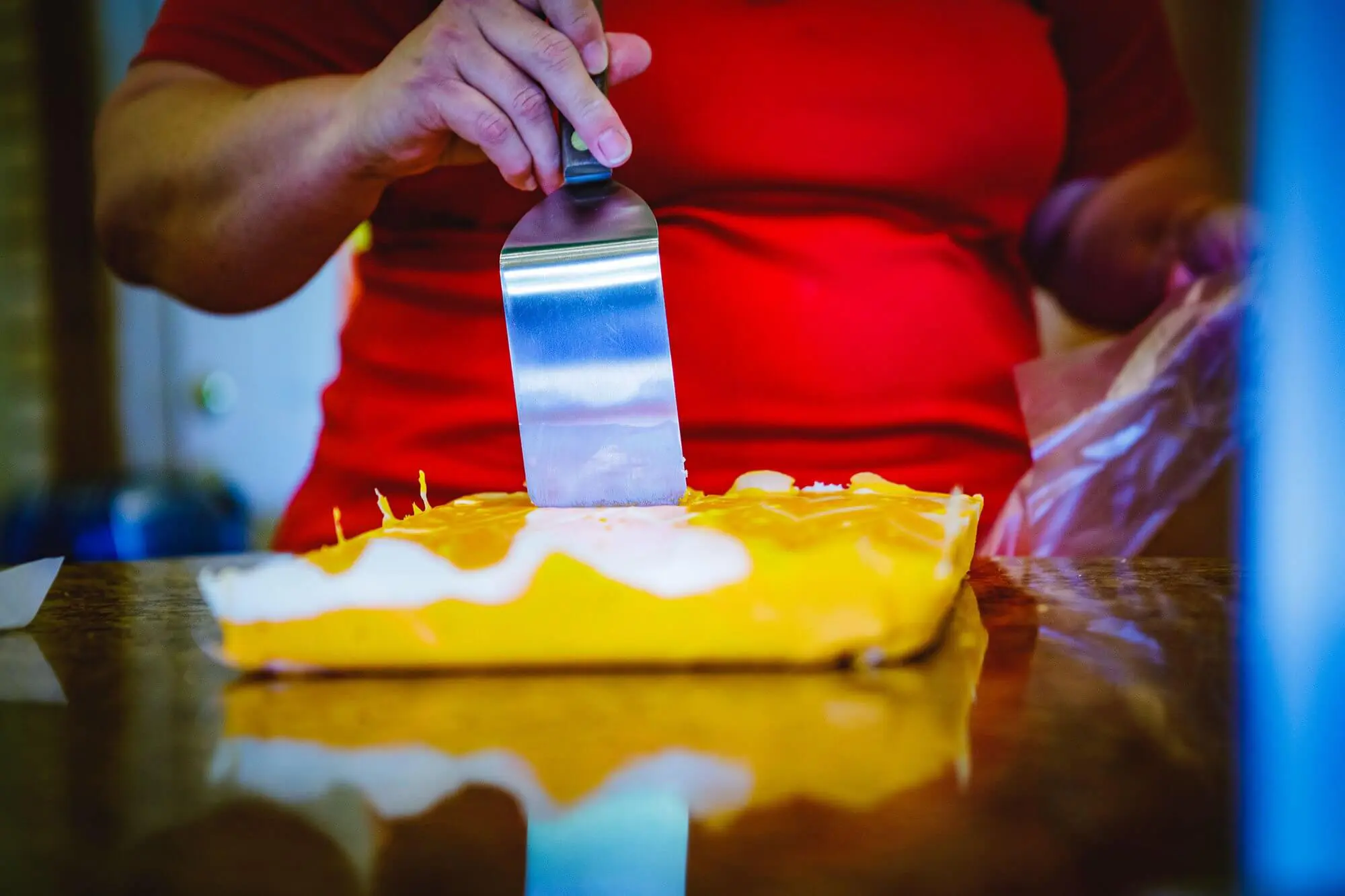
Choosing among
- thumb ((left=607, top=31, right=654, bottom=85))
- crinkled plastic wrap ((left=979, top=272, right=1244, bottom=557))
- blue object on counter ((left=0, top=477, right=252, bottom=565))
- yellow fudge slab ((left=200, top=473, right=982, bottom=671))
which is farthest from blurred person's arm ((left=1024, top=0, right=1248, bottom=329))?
blue object on counter ((left=0, top=477, right=252, bottom=565))

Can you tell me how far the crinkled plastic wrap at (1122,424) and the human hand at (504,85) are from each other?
46cm

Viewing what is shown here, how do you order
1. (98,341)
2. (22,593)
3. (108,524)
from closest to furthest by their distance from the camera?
(22,593)
(108,524)
(98,341)

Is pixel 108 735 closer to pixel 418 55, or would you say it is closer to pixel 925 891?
pixel 925 891

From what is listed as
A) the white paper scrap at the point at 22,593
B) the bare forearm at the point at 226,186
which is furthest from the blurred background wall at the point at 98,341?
the white paper scrap at the point at 22,593

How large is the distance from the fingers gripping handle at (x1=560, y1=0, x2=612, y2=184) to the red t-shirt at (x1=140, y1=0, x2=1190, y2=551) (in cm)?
19

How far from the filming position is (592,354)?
23.9 inches

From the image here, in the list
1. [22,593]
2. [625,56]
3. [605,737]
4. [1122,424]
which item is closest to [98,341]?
[22,593]

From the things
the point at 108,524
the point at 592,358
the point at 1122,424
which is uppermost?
the point at 592,358

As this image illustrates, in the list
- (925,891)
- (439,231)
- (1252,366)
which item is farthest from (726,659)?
(1252,366)

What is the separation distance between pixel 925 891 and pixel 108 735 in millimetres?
318

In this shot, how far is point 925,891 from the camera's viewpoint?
10.3 inches

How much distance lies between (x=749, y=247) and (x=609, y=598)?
44cm

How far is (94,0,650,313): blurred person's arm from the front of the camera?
0.60 meters

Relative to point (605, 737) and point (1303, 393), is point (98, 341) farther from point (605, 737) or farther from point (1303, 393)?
point (1303, 393)
